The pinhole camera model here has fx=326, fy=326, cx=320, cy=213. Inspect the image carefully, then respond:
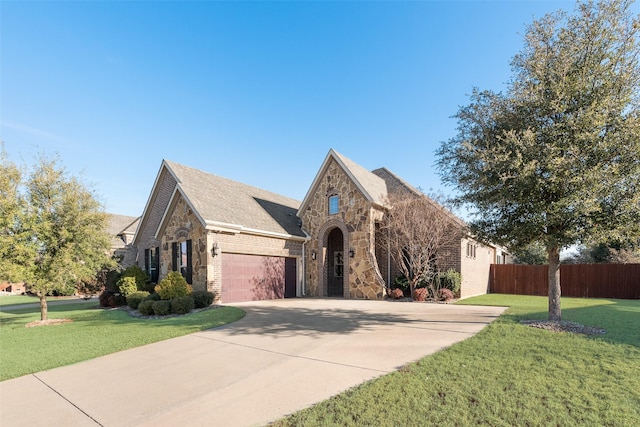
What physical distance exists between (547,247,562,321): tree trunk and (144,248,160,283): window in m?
18.4

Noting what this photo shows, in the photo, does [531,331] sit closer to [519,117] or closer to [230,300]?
[519,117]

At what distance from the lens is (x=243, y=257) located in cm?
1672

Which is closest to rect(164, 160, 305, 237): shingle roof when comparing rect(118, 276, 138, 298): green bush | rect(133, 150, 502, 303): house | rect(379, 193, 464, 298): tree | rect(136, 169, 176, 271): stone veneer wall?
rect(133, 150, 502, 303): house

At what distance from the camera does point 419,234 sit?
16.0 m

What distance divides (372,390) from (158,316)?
35.1ft

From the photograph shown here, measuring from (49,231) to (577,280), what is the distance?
27746mm

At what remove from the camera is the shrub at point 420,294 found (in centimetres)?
1605

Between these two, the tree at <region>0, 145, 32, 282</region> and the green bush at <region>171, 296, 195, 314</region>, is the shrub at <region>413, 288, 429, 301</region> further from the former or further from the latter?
the tree at <region>0, 145, 32, 282</region>

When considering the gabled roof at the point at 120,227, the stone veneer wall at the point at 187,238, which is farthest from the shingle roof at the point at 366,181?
the gabled roof at the point at 120,227

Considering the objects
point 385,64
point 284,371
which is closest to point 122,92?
point 385,64

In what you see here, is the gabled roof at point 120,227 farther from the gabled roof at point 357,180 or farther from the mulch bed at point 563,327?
the mulch bed at point 563,327

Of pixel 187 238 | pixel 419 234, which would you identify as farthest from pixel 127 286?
pixel 419 234

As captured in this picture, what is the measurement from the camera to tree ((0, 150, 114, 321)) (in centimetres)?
1172

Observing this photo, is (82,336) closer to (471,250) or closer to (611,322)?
(611,322)
